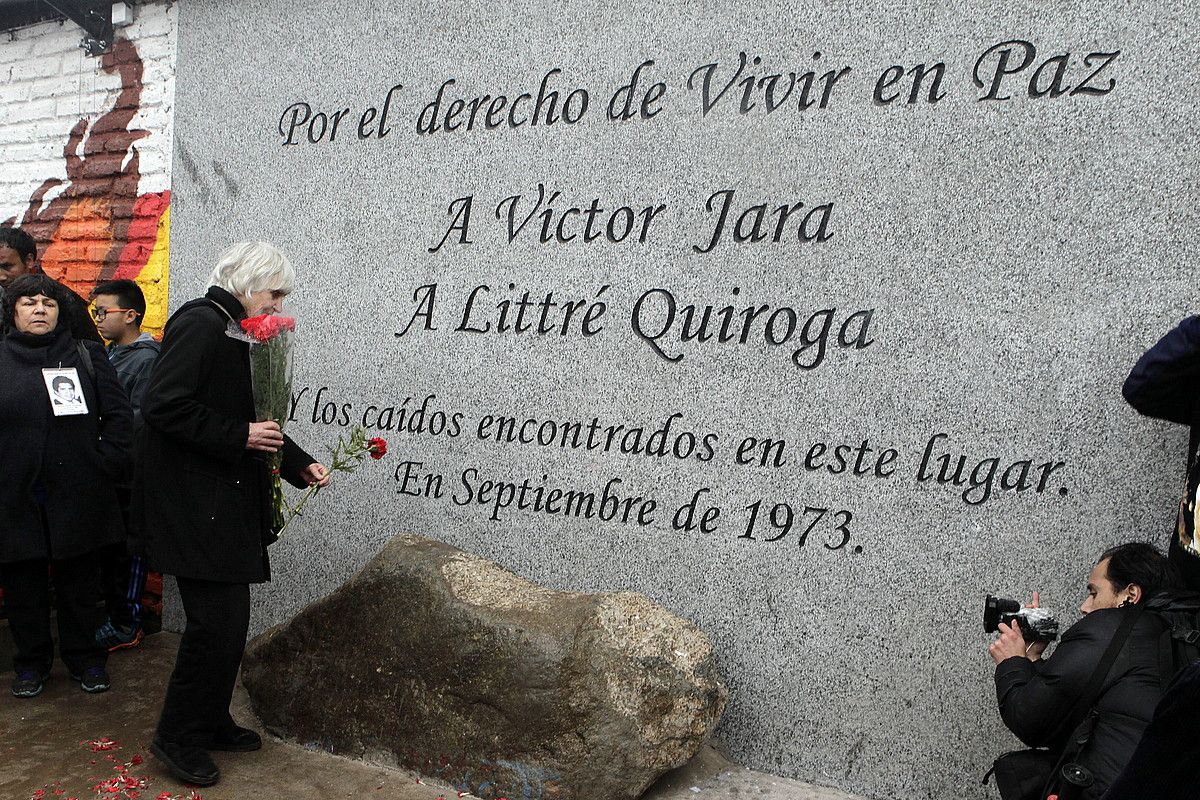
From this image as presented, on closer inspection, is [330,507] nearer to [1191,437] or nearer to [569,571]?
[569,571]

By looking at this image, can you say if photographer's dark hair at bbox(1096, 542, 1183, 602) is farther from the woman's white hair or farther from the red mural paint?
the red mural paint

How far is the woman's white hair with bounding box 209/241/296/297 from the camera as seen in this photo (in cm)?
314

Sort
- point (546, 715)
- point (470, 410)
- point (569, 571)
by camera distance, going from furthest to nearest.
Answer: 1. point (470, 410)
2. point (569, 571)
3. point (546, 715)

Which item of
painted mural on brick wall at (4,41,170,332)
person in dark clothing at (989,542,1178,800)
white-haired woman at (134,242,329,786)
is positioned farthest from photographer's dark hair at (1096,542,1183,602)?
painted mural on brick wall at (4,41,170,332)

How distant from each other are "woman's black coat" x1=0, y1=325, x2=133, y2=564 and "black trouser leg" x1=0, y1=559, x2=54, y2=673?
0.38 feet

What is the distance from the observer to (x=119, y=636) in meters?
4.31

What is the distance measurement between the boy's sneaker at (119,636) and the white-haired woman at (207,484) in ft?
4.11

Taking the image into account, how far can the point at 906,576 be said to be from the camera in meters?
3.08

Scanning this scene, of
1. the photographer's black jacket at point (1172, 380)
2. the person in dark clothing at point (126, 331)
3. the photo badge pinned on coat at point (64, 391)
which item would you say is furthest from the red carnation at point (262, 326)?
the photographer's black jacket at point (1172, 380)

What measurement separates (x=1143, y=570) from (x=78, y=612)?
370 cm

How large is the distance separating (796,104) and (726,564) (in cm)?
159

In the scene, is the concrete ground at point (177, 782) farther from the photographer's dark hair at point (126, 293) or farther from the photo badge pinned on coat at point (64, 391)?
the photographer's dark hair at point (126, 293)

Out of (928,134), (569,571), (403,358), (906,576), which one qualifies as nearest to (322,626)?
(569,571)

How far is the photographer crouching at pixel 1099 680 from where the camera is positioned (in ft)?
7.21
